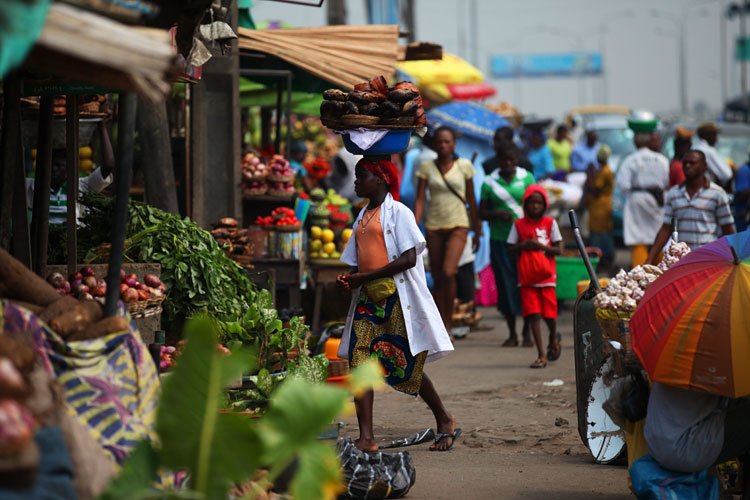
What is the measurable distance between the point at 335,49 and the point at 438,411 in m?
4.97

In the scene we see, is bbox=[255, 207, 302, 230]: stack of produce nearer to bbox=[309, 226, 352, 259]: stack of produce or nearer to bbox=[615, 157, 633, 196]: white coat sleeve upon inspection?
bbox=[309, 226, 352, 259]: stack of produce

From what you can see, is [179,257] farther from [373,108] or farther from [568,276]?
[568,276]

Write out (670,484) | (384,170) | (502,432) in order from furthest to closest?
(502,432), (384,170), (670,484)

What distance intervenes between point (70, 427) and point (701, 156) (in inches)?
283

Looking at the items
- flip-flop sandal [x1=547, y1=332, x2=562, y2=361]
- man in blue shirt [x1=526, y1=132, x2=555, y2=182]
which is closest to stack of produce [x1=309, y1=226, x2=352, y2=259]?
flip-flop sandal [x1=547, y1=332, x2=562, y2=361]

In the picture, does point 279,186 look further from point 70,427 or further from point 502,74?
point 502,74

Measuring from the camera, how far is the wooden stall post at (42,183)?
5719 mm

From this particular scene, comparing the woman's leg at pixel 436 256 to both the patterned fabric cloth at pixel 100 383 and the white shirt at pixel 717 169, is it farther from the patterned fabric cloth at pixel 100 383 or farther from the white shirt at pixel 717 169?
the patterned fabric cloth at pixel 100 383

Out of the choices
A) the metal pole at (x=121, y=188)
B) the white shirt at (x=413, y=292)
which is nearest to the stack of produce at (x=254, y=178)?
the white shirt at (x=413, y=292)

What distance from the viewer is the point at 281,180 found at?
10.1m

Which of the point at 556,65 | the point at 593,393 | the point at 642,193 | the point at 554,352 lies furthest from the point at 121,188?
the point at 556,65

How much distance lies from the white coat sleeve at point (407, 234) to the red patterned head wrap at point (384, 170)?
0.91 feet

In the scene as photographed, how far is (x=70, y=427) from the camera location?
319 cm

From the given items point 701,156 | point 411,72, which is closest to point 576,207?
point 411,72
